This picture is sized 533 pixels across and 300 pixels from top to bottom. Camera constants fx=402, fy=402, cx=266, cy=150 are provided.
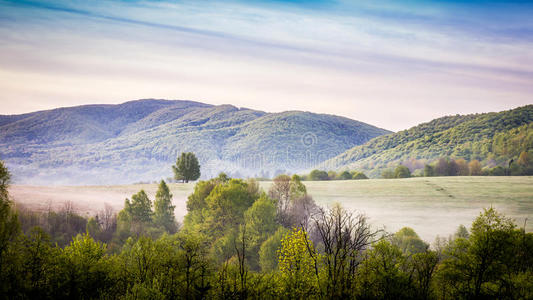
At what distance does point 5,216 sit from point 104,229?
41.3 meters

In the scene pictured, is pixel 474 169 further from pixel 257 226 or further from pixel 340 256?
pixel 340 256

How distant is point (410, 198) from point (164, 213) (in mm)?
45724

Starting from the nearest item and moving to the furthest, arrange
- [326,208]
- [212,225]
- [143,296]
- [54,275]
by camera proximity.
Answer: [143,296]
[54,275]
[212,225]
[326,208]

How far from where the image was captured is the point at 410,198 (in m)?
76.8

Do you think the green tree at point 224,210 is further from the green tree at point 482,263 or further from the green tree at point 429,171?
the green tree at point 429,171

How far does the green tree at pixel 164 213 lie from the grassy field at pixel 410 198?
5592 millimetres

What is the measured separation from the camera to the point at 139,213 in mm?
66062

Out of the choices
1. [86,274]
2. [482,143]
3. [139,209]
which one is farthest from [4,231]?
[482,143]

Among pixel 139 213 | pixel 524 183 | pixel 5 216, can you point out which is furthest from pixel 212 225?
pixel 524 183

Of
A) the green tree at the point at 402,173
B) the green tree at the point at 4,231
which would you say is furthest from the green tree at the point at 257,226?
the green tree at the point at 402,173

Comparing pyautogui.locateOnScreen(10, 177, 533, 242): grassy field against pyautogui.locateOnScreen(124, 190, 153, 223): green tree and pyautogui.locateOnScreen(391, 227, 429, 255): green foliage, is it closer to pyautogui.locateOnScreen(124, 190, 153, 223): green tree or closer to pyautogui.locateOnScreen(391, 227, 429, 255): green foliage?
pyautogui.locateOnScreen(391, 227, 429, 255): green foliage

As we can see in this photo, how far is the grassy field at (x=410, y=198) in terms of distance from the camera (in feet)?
208

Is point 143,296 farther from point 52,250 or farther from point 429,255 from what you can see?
point 429,255

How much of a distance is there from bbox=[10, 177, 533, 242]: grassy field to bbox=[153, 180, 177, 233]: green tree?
5.59 meters
